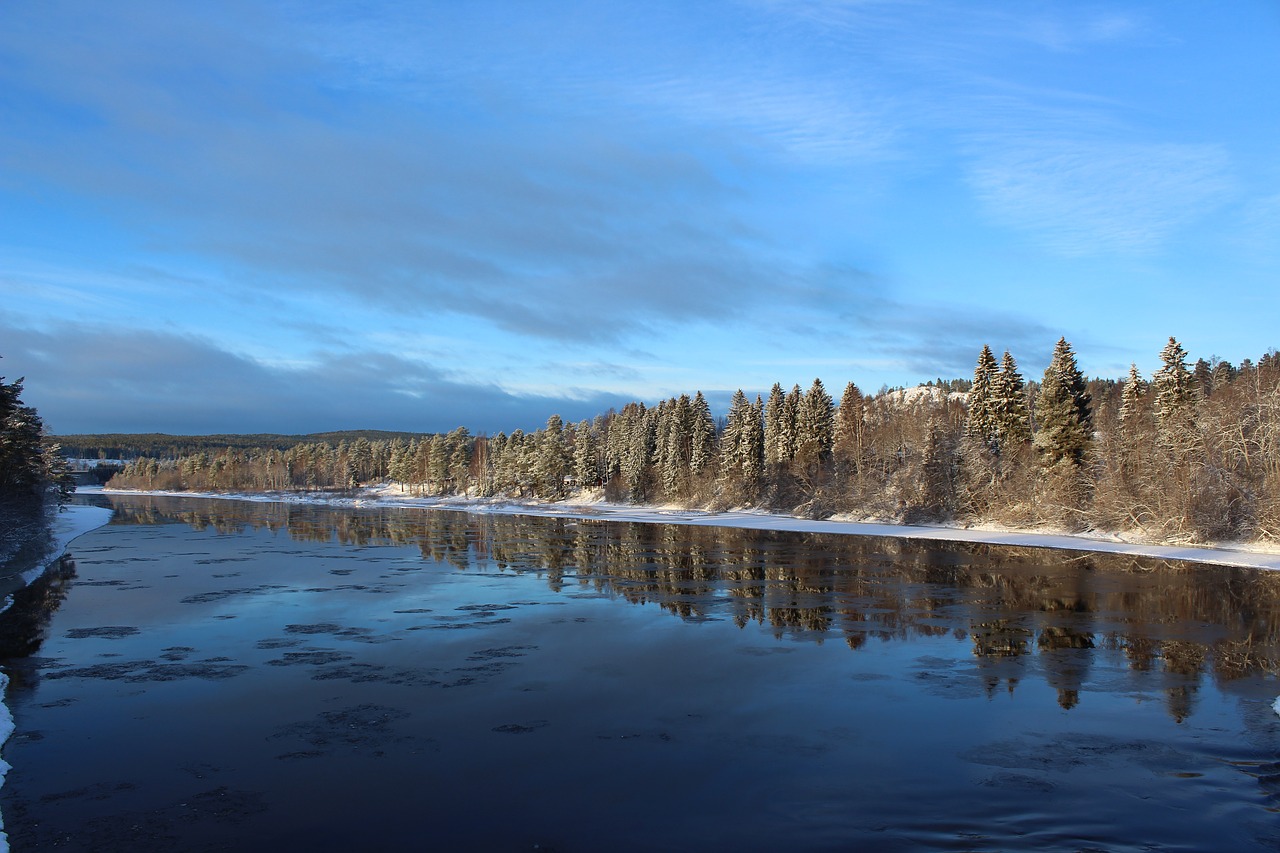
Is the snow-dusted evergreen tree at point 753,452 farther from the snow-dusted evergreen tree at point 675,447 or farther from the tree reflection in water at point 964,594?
the tree reflection in water at point 964,594

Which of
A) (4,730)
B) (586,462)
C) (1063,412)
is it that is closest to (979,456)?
(1063,412)

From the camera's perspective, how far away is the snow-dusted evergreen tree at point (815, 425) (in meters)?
70.8

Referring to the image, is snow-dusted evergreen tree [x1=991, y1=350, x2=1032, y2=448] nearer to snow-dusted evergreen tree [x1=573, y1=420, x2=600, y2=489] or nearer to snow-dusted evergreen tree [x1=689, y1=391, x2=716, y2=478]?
snow-dusted evergreen tree [x1=689, y1=391, x2=716, y2=478]

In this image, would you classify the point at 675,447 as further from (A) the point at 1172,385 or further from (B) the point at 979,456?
(A) the point at 1172,385

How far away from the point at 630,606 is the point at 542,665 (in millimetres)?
6912

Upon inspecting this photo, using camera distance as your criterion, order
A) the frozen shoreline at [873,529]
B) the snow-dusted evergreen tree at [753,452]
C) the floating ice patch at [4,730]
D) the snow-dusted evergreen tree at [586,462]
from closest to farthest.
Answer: the floating ice patch at [4,730] < the frozen shoreline at [873,529] < the snow-dusted evergreen tree at [753,452] < the snow-dusted evergreen tree at [586,462]

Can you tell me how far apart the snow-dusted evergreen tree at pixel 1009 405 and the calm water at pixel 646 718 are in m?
31.1

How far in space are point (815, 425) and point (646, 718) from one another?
2500 inches

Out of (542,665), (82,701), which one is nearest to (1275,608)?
(542,665)

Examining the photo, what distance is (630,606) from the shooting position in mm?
20688

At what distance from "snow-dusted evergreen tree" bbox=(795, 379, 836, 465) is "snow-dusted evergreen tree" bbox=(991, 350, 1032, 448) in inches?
721

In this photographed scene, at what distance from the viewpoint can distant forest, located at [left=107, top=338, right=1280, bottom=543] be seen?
3556cm

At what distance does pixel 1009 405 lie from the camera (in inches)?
2135

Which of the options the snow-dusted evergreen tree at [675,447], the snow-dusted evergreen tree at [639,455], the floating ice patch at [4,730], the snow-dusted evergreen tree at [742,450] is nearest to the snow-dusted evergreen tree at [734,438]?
the snow-dusted evergreen tree at [742,450]
